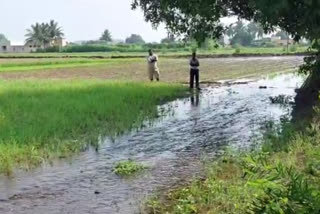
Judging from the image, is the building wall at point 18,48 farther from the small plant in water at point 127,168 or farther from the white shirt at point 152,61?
the small plant in water at point 127,168

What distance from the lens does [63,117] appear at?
11.9m

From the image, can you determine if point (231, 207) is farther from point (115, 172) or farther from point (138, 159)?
point (138, 159)

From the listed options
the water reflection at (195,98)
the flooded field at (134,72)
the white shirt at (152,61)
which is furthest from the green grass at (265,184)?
the flooded field at (134,72)

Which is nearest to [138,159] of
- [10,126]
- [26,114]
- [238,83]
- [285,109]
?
[10,126]

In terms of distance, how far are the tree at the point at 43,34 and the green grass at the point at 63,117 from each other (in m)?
85.5

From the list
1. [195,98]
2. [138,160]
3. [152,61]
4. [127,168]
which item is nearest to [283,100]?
[195,98]

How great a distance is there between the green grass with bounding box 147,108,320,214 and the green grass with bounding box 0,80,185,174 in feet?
10.1

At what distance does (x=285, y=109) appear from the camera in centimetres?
1462

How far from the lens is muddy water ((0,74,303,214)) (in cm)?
638

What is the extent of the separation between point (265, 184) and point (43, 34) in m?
102

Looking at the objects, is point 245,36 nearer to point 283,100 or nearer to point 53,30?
point 53,30

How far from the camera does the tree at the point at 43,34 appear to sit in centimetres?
10050

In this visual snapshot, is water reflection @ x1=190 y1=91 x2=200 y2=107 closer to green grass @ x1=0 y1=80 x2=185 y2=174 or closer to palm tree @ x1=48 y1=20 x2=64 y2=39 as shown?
green grass @ x1=0 y1=80 x2=185 y2=174

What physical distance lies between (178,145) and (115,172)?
2478mm
